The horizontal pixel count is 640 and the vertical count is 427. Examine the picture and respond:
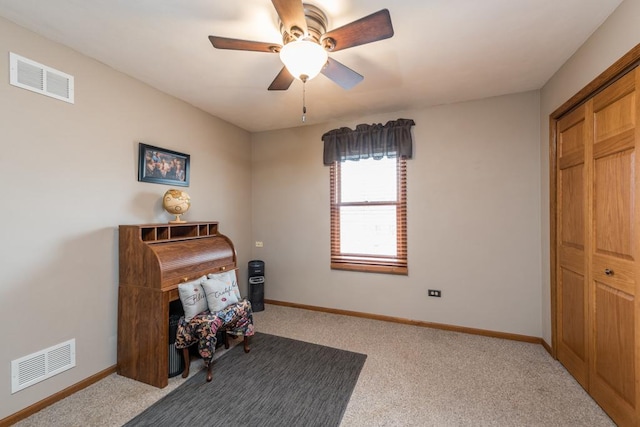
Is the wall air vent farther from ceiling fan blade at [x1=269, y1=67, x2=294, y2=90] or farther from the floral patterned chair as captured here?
the floral patterned chair

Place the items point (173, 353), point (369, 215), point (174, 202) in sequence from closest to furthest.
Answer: point (173, 353) < point (174, 202) < point (369, 215)

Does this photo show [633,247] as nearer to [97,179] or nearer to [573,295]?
[573,295]

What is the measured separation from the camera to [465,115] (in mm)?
3043

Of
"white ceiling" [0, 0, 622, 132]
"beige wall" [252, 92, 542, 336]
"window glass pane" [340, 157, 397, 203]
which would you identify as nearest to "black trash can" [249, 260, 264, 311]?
"beige wall" [252, 92, 542, 336]

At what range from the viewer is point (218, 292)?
240 cm

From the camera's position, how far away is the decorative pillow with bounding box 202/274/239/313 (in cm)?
235

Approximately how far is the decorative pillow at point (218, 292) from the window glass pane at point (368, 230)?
1.66 metres

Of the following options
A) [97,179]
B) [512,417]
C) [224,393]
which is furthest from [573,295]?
[97,179]

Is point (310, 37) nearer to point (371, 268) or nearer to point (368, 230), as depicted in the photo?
point (368, 230)

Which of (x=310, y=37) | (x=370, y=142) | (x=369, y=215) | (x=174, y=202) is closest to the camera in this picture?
(x=310, y=37)

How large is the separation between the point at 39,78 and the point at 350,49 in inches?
90.9

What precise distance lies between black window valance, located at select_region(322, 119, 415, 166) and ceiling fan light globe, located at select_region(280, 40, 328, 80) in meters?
1.91

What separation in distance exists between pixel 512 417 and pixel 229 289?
2.41 m

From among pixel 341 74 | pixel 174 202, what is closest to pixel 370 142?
pixel 341 74
